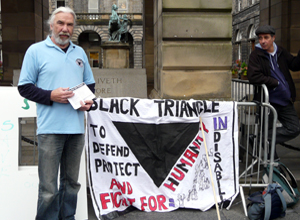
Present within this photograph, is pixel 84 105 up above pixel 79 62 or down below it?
below

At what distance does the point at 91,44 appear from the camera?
5184cm

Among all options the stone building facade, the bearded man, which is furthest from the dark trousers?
the stone building facade

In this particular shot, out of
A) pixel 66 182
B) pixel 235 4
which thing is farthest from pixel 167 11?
pixel 235 4

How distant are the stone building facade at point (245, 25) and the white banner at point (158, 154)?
28.8 m

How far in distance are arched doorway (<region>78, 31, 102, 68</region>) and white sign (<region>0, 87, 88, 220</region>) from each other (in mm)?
48104

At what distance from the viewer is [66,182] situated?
3711 mm

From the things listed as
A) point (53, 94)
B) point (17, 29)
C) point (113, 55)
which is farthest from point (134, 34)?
point (53, 94)

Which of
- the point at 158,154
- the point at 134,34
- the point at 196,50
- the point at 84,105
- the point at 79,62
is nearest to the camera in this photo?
the point at 84,105

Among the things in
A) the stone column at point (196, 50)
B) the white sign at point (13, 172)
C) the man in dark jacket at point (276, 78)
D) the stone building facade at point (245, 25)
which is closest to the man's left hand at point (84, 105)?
the white sign at point (13, 172)

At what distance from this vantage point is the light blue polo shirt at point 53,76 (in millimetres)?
3324

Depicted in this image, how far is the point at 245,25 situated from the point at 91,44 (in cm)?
2341

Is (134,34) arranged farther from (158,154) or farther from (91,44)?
Answer: (158,154)

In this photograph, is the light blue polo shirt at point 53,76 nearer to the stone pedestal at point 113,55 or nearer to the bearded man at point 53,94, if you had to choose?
the bearded man at point 53,94

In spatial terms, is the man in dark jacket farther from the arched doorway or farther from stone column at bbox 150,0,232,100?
the arched doorway
